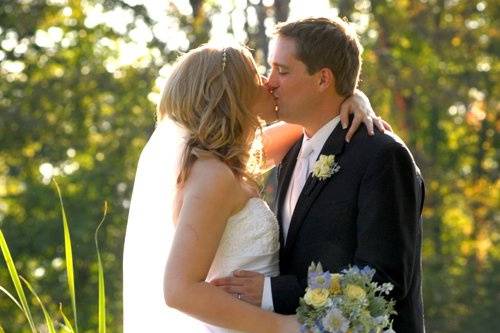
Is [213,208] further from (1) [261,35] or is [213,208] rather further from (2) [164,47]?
(2) [164,47]

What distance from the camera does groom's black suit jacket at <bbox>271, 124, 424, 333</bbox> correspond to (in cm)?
427

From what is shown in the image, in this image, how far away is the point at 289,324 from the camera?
4215mm

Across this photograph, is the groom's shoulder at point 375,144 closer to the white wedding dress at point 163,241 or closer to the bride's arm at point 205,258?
the white wedding dress at point 163,241

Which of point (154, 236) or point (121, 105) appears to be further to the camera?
point (121, 105)

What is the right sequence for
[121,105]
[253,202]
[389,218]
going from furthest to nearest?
[121,105] → [253,202] → [389,218]

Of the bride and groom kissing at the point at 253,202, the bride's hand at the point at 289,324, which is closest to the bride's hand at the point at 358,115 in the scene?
the bride and groom kissing at the point at 253,202

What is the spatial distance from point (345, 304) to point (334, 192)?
0.51 meters

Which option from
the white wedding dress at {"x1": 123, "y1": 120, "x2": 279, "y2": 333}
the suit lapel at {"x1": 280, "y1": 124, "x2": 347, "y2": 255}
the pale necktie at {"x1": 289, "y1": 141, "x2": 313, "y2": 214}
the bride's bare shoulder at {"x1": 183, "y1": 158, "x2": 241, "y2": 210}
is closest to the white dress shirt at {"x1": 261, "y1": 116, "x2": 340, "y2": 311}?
the pale necktie at {"x1": 289, "y1": 141, "x2": 313, "y2": 214}

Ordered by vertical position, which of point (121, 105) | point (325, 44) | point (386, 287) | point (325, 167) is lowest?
point (121, 105)

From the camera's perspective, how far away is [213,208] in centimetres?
418

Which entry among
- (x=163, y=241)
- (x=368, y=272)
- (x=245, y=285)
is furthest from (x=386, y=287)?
(x=163, y=241)

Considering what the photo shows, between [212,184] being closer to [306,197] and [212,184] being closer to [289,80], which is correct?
[306,197]

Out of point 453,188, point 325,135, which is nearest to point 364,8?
point 453,188

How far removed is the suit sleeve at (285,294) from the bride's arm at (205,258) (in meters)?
0.05
